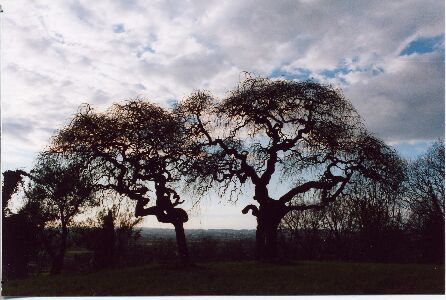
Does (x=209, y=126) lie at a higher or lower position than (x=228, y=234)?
higher

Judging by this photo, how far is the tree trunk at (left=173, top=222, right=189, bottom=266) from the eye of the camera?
52.8 feet

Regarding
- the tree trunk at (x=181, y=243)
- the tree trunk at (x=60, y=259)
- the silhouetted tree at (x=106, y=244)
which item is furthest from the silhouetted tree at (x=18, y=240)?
the tree trunk at (x=181, y=243)

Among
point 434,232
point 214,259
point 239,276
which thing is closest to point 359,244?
point 434,232

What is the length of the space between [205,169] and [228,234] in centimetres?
342

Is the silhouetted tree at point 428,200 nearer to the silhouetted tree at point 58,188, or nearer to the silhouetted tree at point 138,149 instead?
the silhouetted tree at point 138,149

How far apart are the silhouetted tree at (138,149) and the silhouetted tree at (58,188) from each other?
0.67 meters

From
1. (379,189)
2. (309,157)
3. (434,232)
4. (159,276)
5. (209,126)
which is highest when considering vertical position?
(209,126)

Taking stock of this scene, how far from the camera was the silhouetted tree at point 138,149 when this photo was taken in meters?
16.1

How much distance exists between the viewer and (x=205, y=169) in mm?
16188

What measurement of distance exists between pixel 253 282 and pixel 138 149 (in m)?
7.42

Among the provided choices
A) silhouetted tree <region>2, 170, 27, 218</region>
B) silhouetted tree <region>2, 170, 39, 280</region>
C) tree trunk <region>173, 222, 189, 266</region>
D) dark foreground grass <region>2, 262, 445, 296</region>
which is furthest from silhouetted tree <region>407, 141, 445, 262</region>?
silhouetted tree <region>2, 170, 39, 280</region>

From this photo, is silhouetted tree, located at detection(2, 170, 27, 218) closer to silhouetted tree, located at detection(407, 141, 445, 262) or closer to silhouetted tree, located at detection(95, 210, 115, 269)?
silhouetted tree, located at detection(95, 210, 115, 269)

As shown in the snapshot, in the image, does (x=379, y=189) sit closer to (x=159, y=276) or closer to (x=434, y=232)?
(x=434, y=232)

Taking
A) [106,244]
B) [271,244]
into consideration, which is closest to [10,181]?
[106,244]
